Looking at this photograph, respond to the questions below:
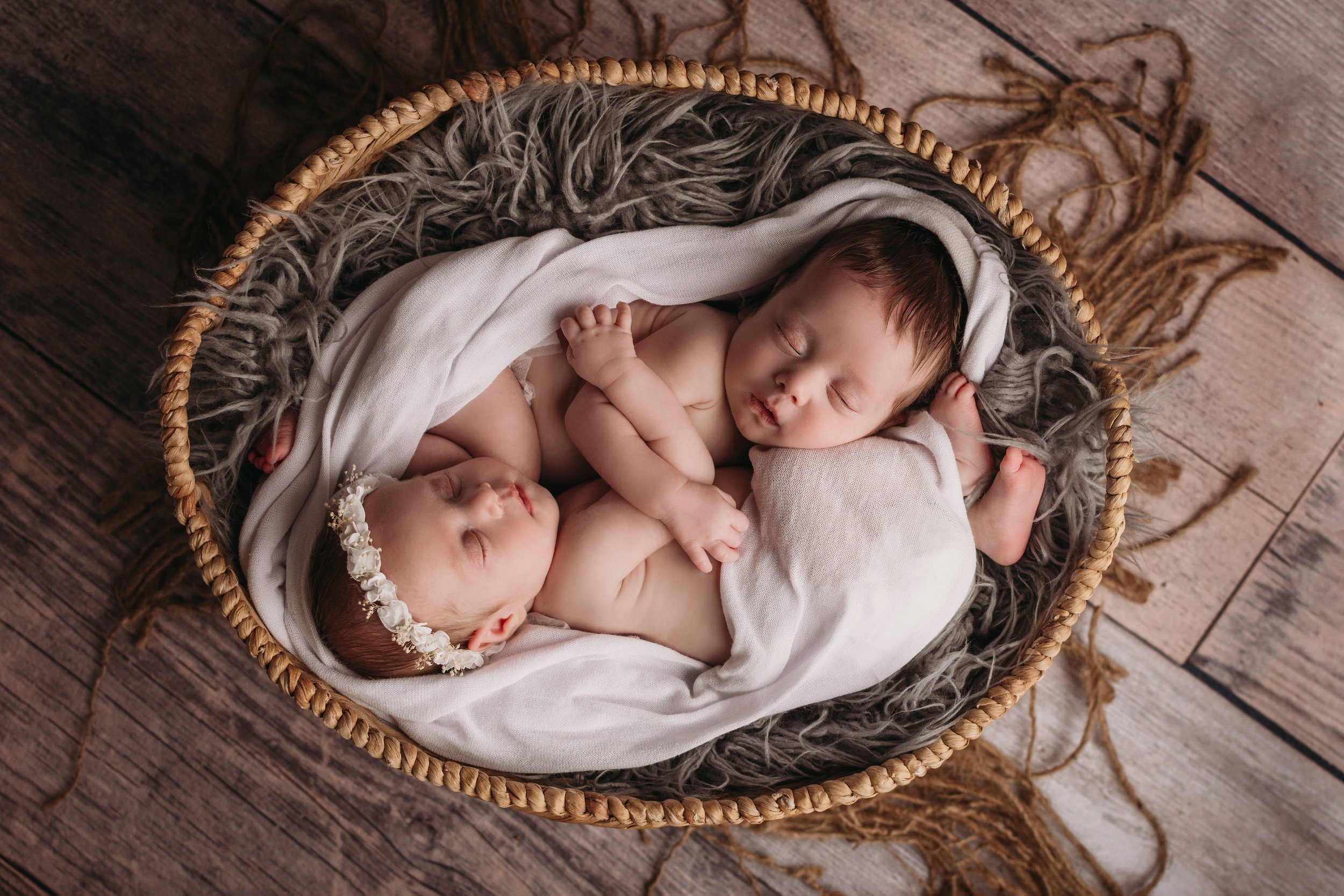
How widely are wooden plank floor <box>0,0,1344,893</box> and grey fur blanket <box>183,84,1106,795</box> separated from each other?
30 cm

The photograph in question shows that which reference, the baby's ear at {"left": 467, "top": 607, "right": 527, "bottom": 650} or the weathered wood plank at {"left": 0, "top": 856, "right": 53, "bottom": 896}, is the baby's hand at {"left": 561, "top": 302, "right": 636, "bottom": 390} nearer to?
the baby's ear at {"left": 467, "top": 607, "right": 527, "bottom": 650}

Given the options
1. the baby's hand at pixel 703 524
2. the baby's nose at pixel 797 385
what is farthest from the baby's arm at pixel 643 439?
the baby's nose at pixel 797 385

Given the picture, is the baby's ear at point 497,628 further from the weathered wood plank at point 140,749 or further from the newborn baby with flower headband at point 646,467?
the weathered wood plank at point 140,749

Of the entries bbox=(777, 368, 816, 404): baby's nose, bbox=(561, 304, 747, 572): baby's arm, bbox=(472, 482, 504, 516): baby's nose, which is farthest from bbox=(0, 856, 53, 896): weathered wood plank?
bbox=(777, 368, 816, 404): baby's nose

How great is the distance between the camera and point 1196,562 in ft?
5.74

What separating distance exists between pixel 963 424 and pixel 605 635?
722mm

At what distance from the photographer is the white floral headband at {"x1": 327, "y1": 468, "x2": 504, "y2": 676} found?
1.21 meters

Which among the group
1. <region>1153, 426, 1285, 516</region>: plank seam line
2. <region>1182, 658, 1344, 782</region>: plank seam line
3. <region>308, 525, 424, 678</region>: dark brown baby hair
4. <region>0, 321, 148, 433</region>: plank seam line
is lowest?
<region>0, 321, 148, 433</region>: plank seam line

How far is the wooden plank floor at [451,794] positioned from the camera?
1686mm

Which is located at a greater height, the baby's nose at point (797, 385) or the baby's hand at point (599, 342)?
the baby's nose at point (797, 385)

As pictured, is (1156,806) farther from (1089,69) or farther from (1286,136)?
(1089,69)

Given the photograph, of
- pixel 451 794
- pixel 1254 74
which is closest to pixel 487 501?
pixel 451 794

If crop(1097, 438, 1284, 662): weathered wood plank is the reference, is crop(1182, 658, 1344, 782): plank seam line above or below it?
below

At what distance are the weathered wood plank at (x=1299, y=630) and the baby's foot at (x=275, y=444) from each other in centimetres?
182
